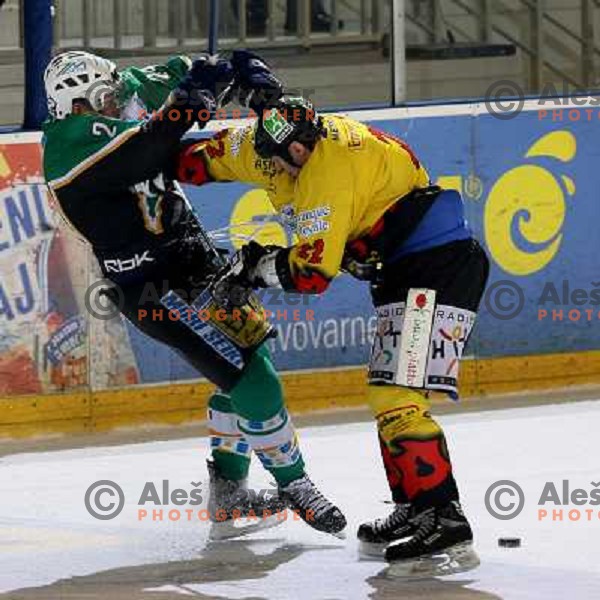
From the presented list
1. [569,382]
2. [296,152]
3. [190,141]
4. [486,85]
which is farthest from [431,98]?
[296,152]

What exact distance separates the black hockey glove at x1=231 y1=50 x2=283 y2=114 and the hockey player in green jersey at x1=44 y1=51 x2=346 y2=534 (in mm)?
58

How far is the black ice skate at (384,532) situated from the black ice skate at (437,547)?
0.45ft

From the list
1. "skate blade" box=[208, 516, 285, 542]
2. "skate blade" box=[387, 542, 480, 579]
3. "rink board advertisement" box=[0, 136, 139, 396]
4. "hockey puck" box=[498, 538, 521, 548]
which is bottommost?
"skate blade" box=[387, 542, 480, 579]

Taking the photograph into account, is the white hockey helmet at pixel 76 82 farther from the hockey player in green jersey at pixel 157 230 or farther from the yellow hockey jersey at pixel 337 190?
the yellow hockey jersey at pixel 337 190

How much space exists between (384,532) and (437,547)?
291 millimetres

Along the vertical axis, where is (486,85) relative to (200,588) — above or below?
above

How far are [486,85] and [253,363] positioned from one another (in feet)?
11.7

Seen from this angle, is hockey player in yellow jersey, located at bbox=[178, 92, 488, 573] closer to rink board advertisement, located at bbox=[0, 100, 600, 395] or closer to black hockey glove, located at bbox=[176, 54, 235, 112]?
black hockey glove, located at bbox=[176, 54, 235, 112]

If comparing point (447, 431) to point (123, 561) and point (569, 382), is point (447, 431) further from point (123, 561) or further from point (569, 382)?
point (123, 561)

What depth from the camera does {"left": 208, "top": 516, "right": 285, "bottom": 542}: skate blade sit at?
7828 mm

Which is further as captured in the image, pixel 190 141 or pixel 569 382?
pixel 569 382

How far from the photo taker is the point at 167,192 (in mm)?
7773

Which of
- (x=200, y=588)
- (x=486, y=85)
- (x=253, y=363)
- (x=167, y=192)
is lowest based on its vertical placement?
(x=200, y=588)

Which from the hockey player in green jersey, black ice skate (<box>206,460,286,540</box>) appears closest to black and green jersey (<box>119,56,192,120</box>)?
the hockey player in green jersey
